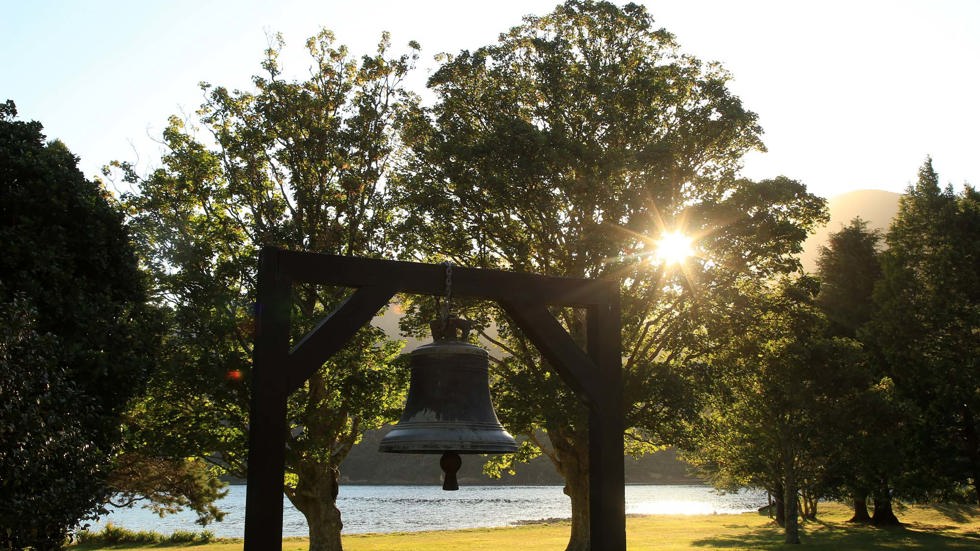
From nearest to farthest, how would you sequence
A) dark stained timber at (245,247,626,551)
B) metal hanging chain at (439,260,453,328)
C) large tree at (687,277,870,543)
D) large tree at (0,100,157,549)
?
dark stained timber at (245,247,626,551), metal hanging chain at (439,260,453,328), large tree at (0,100,157,549), large tree at (687,277,870,543)

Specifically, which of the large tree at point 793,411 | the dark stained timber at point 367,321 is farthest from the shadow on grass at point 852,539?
the dark stained timber at point 367,321

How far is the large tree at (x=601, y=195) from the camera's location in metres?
22.8

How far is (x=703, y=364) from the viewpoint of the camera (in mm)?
24984

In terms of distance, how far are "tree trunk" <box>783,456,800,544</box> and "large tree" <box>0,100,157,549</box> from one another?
2337 cm

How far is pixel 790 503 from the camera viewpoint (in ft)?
100

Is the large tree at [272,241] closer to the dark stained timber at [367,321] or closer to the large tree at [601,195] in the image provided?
the large tree at [601,195]

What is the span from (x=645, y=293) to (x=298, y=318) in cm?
1016

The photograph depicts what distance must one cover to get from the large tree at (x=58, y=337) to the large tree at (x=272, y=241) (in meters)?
4.96

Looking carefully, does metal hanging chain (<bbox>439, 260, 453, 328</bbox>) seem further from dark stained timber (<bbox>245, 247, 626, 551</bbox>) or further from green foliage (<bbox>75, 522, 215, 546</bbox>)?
green foliage (<bbox>75, 522, 215, 546</bbox>)

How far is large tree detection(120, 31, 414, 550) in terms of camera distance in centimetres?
2186

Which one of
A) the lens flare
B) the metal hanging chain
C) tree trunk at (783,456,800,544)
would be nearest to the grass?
tree trunk at (783,456,800,544)

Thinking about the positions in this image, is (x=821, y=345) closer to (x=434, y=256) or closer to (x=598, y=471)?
(x=434, y=256)

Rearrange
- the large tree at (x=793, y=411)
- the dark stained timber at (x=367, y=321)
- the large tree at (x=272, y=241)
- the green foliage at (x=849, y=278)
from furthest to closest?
the green foliage at (x=849, y=278)
the large tree at (x=793, y=411)
the large tree at (x=272, y=241)
the dark stained timber at (x=367, y=321)

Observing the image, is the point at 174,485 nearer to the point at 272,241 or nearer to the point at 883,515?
the point at 272,241
